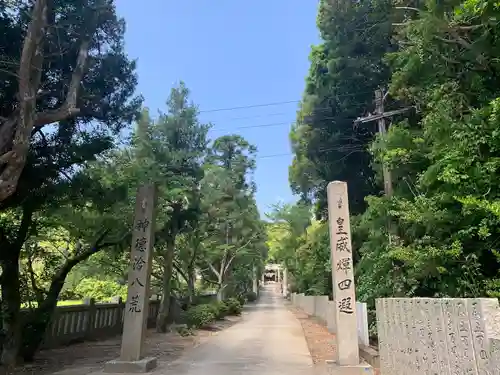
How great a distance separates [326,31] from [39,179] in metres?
12.6

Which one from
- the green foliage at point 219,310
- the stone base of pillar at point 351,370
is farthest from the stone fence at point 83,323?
the stone base of pillar at point 351,370

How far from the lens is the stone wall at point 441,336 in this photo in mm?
3717

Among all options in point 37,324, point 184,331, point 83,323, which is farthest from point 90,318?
point 37,324

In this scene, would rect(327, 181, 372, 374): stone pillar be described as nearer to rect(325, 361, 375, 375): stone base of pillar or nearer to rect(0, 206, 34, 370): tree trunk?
rect(325, 361, 375, 375): stone base of pillar

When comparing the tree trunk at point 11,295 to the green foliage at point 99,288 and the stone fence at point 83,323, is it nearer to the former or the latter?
the stone fence at point 83,323

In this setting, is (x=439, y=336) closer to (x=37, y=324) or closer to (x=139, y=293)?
(x=139, y=293)

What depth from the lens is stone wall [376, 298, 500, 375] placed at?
372cm

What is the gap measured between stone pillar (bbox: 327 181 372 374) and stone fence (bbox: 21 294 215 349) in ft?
24.0

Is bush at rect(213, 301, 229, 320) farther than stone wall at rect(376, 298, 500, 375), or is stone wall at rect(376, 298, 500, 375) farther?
bush at rect(213, 301, 229, 320)

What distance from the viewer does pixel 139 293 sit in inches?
356

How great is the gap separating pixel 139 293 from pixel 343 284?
4440mm

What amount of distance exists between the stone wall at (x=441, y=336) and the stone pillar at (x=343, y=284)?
50.4 inches

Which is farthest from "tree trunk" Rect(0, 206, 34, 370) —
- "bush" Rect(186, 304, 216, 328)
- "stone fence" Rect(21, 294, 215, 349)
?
"bush" Rect(186, 304, 216, 328)

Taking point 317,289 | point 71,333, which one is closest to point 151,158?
point 71,333
